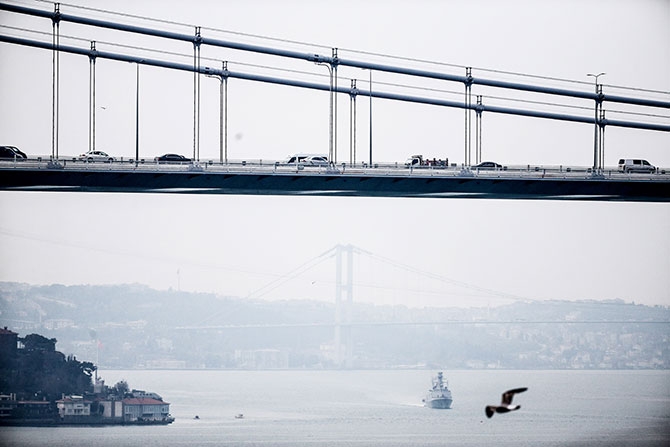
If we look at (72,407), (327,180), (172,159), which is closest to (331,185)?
(327,180)

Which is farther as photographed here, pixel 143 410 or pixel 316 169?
pixel 143 410

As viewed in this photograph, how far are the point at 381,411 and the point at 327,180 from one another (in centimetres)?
3881

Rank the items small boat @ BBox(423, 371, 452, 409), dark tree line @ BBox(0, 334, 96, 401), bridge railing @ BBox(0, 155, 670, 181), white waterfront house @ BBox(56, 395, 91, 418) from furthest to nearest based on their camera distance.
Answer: small boat @ BBox(423, 371, 452, 409)
white waterfront house @ BBox(56, 395, 91, 418)
dark tree line @ BBox(0, 334, 96, 401)
bridge railing @ BBox(0, 155, 670, 181)

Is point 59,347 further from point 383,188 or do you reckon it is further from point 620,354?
point 383,188

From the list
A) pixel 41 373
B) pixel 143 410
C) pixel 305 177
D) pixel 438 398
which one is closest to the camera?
pixel 305 177

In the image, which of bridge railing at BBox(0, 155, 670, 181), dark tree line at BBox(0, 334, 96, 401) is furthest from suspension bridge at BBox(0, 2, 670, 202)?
dark tree line at BBox(0, 334, 96, 401)

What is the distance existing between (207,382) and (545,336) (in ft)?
96.7

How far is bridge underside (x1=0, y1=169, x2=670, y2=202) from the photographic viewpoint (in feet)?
112

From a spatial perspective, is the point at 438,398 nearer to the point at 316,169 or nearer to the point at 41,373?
the point at 41,373

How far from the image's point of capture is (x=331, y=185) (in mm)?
35406

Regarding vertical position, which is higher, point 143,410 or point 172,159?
point 172,159

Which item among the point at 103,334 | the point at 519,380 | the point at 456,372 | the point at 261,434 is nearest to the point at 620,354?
the point at 519,380

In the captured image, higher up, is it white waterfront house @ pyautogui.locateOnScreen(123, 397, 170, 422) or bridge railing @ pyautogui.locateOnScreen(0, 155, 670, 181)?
bridge railing @ pyautogui.locateOnScreen(0, 155, 670, 181)

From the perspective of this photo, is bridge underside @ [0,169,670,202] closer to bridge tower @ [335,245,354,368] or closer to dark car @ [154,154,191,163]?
dark car @ [154,154,191,163]
